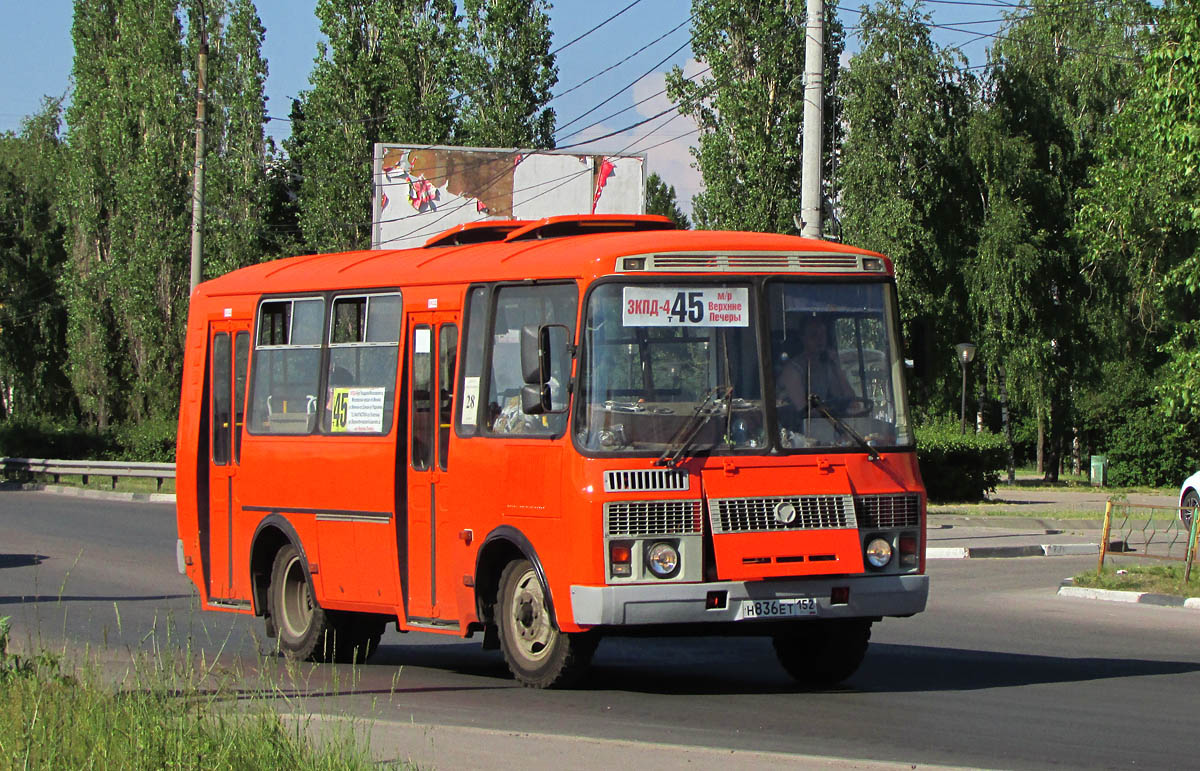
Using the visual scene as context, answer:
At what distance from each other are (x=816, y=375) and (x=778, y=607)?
4.91 ft

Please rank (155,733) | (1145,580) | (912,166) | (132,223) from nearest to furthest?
1. (155,733)
2. (1145,580)
3. (912,166)
4. (132,223)

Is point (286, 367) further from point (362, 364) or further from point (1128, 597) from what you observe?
point (1128, 597)

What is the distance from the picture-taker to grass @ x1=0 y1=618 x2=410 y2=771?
6.44m

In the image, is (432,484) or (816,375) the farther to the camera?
(432,484)

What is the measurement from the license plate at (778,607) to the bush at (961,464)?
25.6 m

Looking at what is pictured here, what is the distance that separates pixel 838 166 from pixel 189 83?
2222 cm

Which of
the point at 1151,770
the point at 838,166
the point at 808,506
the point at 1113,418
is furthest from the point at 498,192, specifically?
the point at 1151,770

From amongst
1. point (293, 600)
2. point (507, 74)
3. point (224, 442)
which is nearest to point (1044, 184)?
point (507, 74)

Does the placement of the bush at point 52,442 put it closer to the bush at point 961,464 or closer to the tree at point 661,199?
the bush at point 961,464

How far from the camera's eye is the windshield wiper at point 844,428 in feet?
33.7

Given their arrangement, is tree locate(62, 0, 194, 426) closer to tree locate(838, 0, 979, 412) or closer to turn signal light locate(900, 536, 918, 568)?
tree locate(838, 0, 979, 412)

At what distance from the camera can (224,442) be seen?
13820mm

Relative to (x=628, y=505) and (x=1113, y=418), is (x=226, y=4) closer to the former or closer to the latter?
(x=1113, y=418)

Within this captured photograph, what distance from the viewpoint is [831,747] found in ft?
27.4
